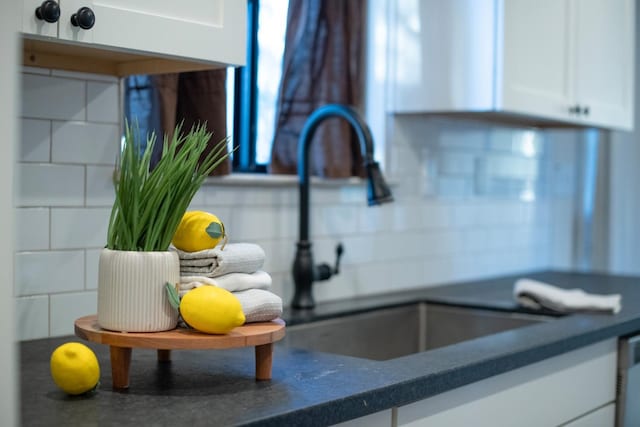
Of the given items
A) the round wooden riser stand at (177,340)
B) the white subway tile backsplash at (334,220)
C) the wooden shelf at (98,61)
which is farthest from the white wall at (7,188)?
the white subway tile backsplash at (334,220)

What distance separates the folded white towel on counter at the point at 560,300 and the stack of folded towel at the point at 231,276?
1.19 meters

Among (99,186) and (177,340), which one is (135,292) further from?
(99,186)

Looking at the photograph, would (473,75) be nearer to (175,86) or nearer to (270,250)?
(270,250)

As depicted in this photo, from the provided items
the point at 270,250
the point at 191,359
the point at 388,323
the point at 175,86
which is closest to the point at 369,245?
the point at 388,323

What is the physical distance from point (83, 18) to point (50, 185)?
0.48 metres

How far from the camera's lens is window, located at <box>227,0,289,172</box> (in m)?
2.36

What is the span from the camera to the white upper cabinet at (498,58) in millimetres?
2523

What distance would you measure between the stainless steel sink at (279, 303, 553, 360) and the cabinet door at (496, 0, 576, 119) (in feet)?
2.02

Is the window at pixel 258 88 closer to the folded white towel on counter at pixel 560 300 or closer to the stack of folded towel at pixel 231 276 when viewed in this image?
the folded white towel on counter at pixel 560 300

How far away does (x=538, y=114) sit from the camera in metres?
2.67

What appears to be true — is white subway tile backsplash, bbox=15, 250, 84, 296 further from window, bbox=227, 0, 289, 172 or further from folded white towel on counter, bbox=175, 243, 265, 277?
window, bbox=227, 0, 289, 172

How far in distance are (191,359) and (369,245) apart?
1158 mm

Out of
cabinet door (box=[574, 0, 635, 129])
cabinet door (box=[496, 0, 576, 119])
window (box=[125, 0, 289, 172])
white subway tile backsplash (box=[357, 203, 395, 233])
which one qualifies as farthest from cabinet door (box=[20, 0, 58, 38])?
cabinet door (box=[574, 0, 635, 129])

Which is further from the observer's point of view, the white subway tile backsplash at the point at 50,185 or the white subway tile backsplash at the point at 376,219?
the white subway tile backsplash at the point at 376,219
